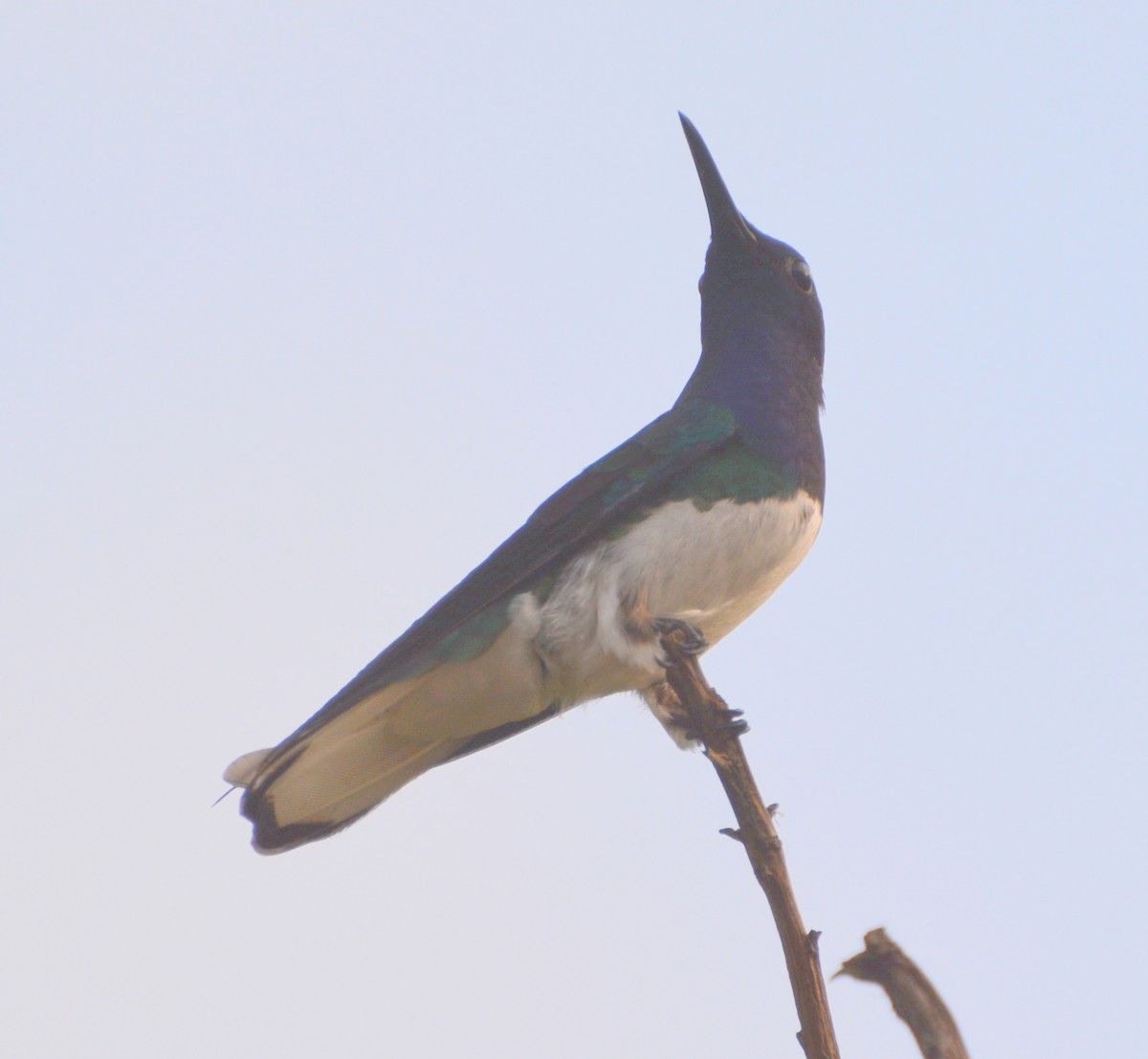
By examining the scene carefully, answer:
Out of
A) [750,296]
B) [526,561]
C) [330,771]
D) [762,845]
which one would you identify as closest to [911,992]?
[762,845]

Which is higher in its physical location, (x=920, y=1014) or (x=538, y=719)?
(x=538, y=719)

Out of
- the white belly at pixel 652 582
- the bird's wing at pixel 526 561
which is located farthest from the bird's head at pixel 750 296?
the white belly at pixel 652 582

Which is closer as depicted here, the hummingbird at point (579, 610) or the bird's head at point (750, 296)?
the hummingbird at point (579, 610)

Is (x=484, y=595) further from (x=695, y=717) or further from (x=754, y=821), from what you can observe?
(x=754, y=821)

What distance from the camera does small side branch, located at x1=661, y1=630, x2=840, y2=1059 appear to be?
3.25m

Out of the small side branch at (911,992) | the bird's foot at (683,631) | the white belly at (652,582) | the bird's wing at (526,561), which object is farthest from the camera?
the bird's wing at (526,561)

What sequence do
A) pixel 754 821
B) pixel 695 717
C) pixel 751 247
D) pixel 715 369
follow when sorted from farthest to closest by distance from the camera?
pixel 751 247 < pixel 715 369 < pixel 695 717 < pixel 754 821

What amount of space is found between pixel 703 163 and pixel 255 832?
374 cm

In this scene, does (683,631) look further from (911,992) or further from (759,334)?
(911,992)

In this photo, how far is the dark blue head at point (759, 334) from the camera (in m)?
5.82

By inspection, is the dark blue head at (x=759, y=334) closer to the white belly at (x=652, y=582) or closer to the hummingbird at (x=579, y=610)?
the hummingbird at (x=579, y=610)

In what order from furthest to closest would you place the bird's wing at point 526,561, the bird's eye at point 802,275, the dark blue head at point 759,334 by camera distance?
the bird's eye at point 802,275 → the dark blue head at point 759,334 → the bird's wing at point 526,561

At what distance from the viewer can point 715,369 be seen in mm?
6344

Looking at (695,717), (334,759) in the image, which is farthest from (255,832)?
(695,717)
